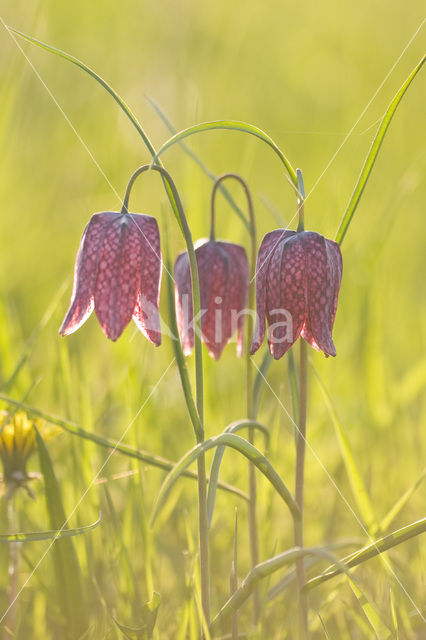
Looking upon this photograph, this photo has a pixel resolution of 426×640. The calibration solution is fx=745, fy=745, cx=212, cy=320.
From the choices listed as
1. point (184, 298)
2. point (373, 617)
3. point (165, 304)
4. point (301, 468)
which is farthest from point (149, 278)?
point (165, 304)

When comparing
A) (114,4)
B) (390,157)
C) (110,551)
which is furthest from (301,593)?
(114,4)

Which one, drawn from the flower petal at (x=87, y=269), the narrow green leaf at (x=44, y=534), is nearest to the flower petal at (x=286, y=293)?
the flower petal at (x=87, y=269)

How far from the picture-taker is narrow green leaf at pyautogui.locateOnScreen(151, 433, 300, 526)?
0.92m

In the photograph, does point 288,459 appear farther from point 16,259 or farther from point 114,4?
point 114,4

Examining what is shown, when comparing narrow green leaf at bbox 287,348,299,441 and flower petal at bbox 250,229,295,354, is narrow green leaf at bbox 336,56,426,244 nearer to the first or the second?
flower petal at bbox 250,229,295,354

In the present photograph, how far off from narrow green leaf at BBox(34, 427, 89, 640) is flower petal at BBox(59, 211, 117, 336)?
193mm

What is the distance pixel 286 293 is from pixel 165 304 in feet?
5.37

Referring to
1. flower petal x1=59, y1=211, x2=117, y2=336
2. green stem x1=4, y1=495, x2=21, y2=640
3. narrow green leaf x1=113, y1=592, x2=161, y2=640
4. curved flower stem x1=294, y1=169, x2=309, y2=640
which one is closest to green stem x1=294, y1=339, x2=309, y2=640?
curved flower stem x1=294, y1=169, x2=309, y2=640

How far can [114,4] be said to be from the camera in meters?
5.84

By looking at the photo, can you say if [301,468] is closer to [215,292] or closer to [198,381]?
[198,381]

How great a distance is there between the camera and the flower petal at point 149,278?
1.13 m

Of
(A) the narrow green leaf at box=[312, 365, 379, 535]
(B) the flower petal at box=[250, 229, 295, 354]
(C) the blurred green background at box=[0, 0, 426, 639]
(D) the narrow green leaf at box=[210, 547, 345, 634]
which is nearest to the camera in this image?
(D) the narrow green leaf at box=[210, 547, 345, 634]

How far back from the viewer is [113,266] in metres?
1.13

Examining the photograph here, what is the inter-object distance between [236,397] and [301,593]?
1113 mm
